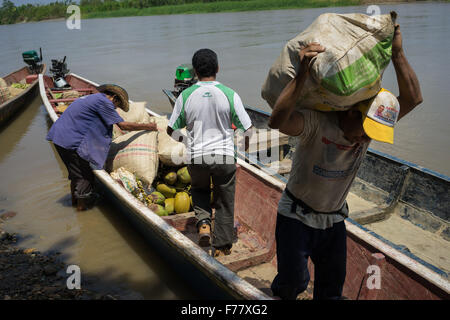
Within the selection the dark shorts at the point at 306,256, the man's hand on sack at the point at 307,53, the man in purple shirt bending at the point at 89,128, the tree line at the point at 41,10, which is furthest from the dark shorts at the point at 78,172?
the tree line at the point at 41,10

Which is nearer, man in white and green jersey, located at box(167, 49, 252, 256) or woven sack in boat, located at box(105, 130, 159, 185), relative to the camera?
man in white and green jersey, located at box(167, 49, 252, 256)

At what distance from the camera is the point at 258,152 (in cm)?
492

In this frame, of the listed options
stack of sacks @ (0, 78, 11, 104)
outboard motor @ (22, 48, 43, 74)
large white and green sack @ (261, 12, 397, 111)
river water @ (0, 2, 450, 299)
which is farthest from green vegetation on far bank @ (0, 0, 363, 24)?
large white and green sack @ (261, 12, 397, 111)

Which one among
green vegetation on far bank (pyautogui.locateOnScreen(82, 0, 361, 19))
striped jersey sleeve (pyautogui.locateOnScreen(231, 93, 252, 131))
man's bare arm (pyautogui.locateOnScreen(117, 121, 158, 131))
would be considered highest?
green vegetation on far bank (pyautogui.locateOnScreen(82, 0, 361, 19))

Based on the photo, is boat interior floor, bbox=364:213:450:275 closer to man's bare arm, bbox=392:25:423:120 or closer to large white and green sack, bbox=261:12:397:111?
man's bare arm, bbox=392:25:423:120

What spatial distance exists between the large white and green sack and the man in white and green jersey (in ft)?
3.55

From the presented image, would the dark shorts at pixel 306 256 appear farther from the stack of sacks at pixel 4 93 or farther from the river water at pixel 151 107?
the stack of sacks at pixel 4 93

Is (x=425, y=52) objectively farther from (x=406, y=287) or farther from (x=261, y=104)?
(x=406, y=287)

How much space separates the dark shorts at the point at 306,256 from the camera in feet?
5.73

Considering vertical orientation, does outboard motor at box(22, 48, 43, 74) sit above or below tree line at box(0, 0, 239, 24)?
below

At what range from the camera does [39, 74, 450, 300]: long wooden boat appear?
6.81 feet

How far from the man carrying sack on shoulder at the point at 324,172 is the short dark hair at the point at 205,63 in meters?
1.12

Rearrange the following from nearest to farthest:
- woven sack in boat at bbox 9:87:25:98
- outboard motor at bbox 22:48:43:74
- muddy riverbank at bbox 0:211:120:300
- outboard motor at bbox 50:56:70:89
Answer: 1. muddy riverbank at bbox 0:211:120:300
2. outboard motor at bbox 50:56:70:89
3. woven sack in boat at bbox 9:87:25:98
4. outboard motor at bbox 22:48:43:74

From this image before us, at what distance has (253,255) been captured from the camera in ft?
9.71
